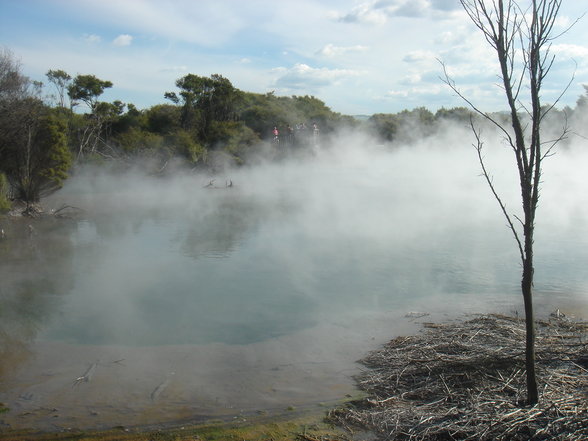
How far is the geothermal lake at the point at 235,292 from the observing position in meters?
5.20

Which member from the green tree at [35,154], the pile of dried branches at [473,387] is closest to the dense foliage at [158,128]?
the green tree at [35,154]

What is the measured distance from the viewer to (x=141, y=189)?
2258cm

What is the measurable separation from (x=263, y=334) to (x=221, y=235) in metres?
6.54

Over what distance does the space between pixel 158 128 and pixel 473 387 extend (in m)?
26.9

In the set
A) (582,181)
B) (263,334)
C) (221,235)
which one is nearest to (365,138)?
(582,181)

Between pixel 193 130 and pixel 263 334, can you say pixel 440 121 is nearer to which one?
pixel 193 130

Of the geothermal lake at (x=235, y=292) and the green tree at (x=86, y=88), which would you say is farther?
the green tree at (x=86, y=88)

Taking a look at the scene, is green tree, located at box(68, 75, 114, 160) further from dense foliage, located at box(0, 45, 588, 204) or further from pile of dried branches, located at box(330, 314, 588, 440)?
pile of dried branches, located at box(330, 314, 588, 440)

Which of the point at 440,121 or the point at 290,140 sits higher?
the point at 440,121

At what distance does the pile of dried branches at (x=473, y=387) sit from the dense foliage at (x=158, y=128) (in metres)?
8.79

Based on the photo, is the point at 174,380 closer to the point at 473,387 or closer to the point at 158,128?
the point at 473,387

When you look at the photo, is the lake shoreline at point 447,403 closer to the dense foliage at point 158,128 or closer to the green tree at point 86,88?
the dense foliage at point 158,128

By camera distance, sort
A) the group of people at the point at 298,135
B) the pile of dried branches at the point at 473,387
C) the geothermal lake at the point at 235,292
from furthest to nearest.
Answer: the group of people at the point at 298,135 < the geothermal lake at the point at 235,292 < the pile of dried branches at the point at 473,387

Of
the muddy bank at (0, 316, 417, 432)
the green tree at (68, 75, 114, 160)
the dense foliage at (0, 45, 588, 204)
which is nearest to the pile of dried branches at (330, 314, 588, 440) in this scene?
the muddy bank at (0, 316, 417, 432)
